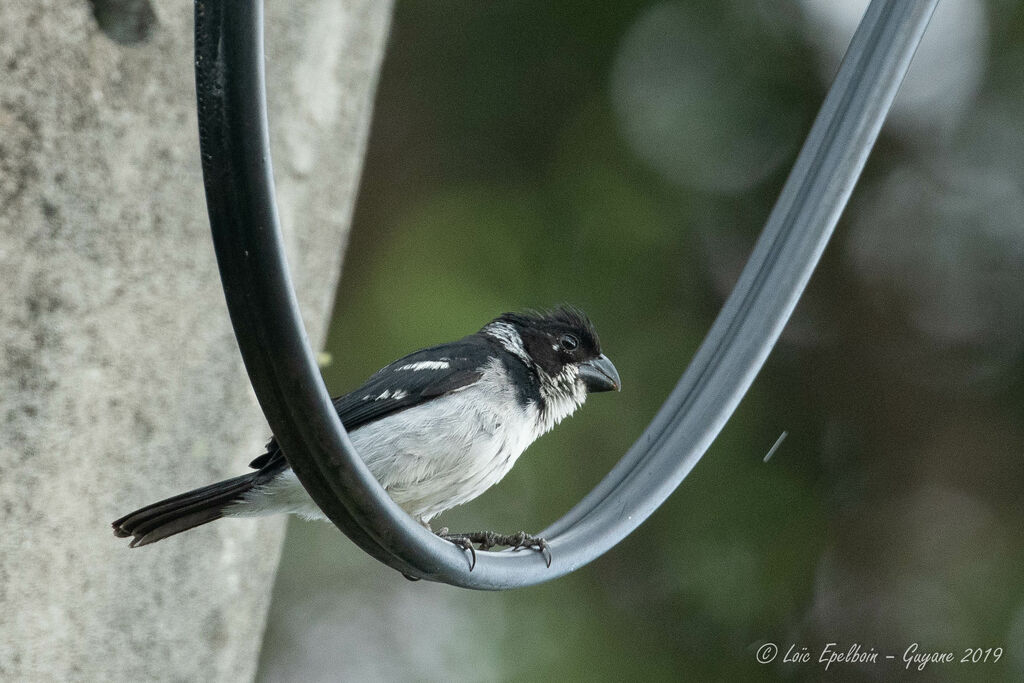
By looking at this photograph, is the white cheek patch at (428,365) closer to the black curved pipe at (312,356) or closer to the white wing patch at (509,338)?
the white wing patch at (509,338)

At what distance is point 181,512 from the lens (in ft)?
9.65

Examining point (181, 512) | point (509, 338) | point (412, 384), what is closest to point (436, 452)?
point (412, 384)

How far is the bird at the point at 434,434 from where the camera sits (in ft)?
10.4

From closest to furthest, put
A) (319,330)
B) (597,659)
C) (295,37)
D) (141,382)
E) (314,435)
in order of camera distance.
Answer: (314,435) < (141,382) < (295,37) < (319,330) < (597,659)

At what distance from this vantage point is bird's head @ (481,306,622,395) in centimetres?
402

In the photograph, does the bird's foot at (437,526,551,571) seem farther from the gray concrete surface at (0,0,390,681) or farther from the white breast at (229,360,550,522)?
the gray concrete surface at (0,0,390,681)

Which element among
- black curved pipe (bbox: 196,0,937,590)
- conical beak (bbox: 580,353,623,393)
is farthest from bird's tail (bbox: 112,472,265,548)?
conical beak (bbox: 580,353,623,393)

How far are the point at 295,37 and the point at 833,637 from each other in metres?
5.19

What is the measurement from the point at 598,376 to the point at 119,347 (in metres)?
1.72

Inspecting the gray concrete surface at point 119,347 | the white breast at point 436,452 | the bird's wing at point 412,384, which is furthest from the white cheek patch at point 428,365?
the gray concrete surface at point 119,347

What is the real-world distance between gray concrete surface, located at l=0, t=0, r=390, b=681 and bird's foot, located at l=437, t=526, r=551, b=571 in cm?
93

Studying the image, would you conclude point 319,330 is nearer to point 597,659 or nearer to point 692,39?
point 597,659

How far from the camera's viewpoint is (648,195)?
730cm

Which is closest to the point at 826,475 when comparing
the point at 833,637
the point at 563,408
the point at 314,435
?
the point at 833,637
